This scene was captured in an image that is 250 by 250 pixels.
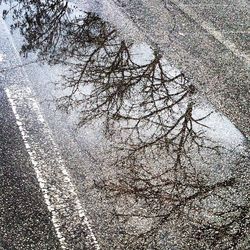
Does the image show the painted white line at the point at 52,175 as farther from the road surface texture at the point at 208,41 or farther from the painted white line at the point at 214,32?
the painted white line at the point at 214,32

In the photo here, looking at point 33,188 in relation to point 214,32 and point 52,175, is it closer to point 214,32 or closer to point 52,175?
point 52,175

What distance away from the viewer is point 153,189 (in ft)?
12.4

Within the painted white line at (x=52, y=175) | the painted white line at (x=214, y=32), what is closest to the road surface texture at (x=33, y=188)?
the painted white line at (x=52, y=175)

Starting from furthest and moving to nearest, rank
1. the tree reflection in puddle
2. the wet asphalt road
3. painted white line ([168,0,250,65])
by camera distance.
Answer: painted white line ([168,0,250,65]) < the tree reflection in puddle < the wet asphalt road

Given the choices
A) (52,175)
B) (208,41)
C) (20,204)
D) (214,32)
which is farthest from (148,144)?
(214,32)

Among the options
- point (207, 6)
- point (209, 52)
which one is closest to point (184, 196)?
point (209, 52)

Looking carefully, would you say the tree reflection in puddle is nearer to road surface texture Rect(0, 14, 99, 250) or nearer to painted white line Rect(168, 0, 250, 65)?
road surface texture Rect(0, 14, 99, 250)

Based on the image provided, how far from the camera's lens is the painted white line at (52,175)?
10.8 ft

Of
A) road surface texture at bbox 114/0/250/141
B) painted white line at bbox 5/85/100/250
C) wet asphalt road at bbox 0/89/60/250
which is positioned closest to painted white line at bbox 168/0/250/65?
road surface texture at bbox 114/0/250/141

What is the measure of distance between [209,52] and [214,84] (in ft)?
3.29

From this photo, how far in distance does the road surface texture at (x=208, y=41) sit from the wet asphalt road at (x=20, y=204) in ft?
7.74

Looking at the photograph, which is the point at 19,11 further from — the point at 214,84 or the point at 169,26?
the point at 214,84

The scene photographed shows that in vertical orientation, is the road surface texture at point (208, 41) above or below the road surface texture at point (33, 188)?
above

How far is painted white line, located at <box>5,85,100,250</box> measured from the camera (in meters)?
3.30
